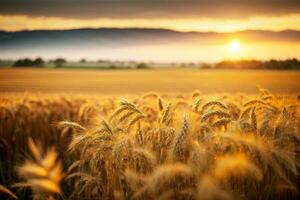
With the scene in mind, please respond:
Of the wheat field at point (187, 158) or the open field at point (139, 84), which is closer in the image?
the wheat field at point (187, 158)

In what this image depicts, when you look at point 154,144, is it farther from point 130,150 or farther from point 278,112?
point 278,112

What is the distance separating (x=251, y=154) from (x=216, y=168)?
0.39 meters

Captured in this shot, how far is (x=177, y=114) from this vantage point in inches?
144

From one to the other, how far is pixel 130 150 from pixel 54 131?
138 inches

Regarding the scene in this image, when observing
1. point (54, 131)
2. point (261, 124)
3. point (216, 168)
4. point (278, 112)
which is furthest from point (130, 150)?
point (54, 131)

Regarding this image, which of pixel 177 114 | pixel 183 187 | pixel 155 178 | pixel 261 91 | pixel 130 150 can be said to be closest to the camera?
pixel 155 178

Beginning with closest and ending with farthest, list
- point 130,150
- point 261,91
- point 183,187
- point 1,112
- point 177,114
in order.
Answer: point 183,187 → point 130,150 → point 177,114 → point 261,91 → point 1,112

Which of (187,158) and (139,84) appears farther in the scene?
(139,84)

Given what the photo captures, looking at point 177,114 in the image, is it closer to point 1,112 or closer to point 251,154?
point 251,154

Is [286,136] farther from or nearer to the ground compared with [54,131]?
farther from the ground

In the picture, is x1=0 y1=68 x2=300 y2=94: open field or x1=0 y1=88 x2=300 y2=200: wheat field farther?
x1=0 y1=68 x2=300 y2=94: open field

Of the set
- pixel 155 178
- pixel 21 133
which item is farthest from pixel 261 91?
pixel 21 133

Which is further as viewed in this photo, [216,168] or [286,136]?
[286,136]

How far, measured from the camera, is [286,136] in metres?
3.16
